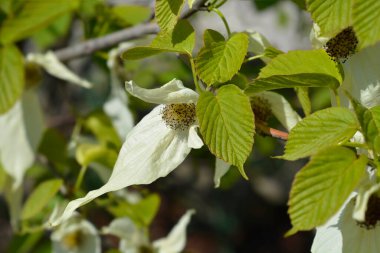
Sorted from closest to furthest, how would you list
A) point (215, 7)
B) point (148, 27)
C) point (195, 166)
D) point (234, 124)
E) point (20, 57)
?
point (234, 124) < point (215, 7) < point (148, 27) < point (20, 57) < point (195, 166)

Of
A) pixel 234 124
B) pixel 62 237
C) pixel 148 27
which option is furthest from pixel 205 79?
pixel 62 237

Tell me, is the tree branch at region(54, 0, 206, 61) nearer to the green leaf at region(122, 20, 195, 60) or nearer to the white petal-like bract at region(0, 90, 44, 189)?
the white petal-like bract at region(0, 90, 44, 189)

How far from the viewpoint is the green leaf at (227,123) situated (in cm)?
88

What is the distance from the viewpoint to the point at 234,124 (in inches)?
35.0

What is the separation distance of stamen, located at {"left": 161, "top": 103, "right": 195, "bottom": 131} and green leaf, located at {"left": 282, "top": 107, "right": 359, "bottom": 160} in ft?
0.61

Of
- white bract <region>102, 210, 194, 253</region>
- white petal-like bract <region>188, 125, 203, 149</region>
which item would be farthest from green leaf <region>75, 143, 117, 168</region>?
white petal-like bract <region>188, 125, 203, 149</region>

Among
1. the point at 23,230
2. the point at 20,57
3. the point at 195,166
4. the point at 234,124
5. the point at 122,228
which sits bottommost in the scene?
the point at 195,166

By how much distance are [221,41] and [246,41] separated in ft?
0.14

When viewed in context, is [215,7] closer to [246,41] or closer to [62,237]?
[246,41]

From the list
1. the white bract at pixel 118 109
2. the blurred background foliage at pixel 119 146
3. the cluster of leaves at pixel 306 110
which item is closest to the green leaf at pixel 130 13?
the blurred background foliage at pixel 119 146

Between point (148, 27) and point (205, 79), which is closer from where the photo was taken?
point (205, 79)

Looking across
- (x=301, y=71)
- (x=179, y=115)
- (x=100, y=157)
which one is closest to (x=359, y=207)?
(x=301, y=71)

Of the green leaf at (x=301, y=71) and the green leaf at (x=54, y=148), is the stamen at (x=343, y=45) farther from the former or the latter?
the green leaf at (x=54, y=148)

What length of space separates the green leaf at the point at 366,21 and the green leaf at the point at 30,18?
845mm
